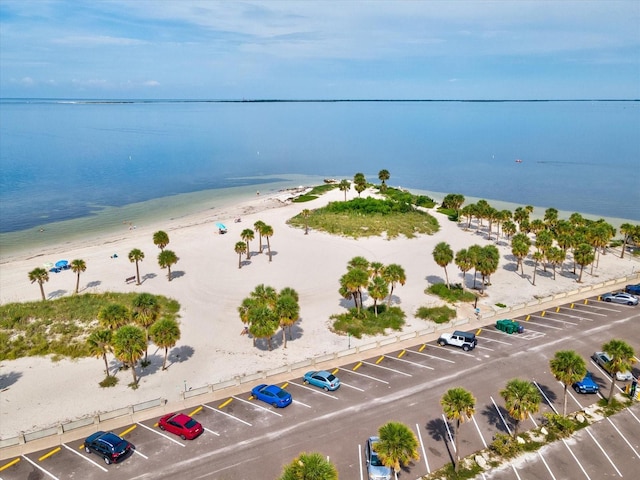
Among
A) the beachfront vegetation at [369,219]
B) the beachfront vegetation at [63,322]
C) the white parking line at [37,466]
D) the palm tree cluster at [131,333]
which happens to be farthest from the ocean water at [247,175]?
the white parking line at [37,466]

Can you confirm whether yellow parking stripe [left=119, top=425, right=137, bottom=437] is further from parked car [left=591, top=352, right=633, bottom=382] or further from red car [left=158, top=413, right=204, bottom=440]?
parked car [left=591, top=352, right=633, bottom=382]

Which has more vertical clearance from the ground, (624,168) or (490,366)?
(624,168)

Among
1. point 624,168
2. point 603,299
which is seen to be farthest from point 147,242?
point 624,168

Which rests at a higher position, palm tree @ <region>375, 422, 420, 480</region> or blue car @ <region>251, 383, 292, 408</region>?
palm tree @ <region>375, 422, 420, 480</region>

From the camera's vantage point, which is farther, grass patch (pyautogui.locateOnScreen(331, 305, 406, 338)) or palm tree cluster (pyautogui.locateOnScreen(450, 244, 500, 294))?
palm tree cluster (pyautogui.locateOnScreen(450, 244, 500, 294))

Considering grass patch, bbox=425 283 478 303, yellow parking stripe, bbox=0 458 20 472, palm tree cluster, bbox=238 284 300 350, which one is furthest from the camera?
grass patch, bbox=425 283 478 303

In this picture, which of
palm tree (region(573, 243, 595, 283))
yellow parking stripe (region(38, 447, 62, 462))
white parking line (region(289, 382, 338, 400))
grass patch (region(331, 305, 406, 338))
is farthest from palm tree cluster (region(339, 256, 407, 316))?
yellow parking stripe (region(38, 447, 62, 462))

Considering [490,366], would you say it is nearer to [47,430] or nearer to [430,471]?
[430,471]
